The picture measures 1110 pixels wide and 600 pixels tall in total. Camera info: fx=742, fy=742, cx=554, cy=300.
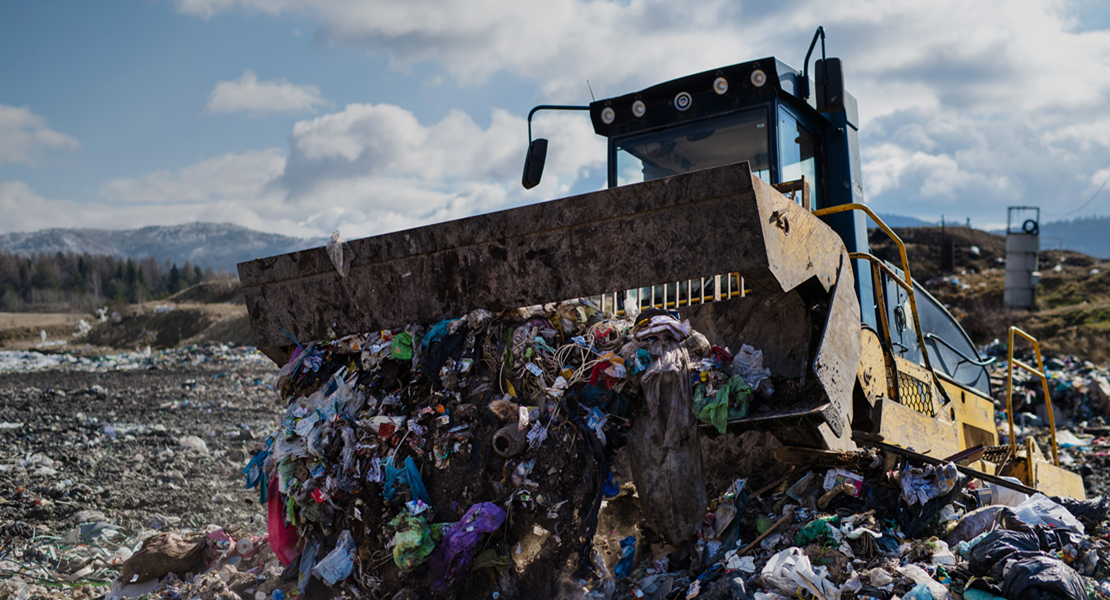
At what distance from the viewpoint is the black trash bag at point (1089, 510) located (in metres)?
3.48

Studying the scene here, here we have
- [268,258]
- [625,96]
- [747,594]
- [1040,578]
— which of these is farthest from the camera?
[625,96]

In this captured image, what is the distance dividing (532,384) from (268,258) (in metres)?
1.67

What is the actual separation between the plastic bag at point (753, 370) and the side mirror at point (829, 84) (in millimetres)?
1252

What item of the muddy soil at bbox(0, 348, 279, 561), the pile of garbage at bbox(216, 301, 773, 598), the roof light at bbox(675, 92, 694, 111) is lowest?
the muddy soil at bbox(0, 348, 279, 561)

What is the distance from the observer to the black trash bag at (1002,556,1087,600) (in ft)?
8.29

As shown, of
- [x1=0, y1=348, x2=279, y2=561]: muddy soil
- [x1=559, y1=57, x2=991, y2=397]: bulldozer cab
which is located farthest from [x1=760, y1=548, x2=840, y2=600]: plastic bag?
[x1=0, y1=348, x2=279, y2=561]: muddy soil

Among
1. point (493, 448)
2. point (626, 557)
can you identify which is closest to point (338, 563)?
point (493, 448)

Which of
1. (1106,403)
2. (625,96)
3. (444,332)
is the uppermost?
(625,96)

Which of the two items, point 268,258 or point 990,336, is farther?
point 990,336

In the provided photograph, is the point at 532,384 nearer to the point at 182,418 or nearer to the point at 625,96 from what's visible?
the point at 625,96

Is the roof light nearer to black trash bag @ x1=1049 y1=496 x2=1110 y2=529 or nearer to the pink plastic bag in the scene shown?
black trash bag @ x1=1049 y1=496 x2=1110 y2=529

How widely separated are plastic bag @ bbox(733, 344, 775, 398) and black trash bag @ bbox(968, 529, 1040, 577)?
987mm

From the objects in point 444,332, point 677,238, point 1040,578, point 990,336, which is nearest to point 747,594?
point 1040,578

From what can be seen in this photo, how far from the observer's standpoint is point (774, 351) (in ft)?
11.7
